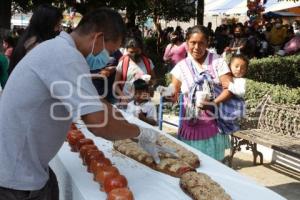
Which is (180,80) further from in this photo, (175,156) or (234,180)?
(234,180)

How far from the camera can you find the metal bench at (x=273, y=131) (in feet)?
15.2

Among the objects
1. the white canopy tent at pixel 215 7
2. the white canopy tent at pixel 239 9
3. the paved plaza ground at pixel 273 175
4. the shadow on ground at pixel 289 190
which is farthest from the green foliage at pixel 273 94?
the white canopy tent at pixel 215 7

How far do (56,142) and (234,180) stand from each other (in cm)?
103

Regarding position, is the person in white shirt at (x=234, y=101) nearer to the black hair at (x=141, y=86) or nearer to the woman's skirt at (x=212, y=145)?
the woman's skirt at (x=212, y=145)

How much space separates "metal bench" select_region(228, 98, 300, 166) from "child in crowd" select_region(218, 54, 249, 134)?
3.86ft

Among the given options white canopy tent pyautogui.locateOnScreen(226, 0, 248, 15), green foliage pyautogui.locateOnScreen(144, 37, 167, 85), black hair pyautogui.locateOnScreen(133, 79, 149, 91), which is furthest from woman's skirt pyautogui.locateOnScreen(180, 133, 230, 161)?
white canopy tent pyautogui.locateOnScreen(226, 0, 248, 15)

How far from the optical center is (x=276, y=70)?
8.93 meters

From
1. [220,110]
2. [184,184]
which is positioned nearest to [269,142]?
[220,110]

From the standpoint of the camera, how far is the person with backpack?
15.5 feet

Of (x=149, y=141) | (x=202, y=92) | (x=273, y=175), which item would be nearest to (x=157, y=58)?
(x=273, y=175)

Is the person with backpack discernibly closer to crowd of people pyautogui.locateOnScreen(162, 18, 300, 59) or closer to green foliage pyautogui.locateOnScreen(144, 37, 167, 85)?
green foliage pyautogui.locateOnScreen(144, 37, 167, 85)

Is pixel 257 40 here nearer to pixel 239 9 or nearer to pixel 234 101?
pixel 239 9

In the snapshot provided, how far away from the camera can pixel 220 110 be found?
133 inches

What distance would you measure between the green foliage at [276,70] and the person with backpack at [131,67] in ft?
12.7
